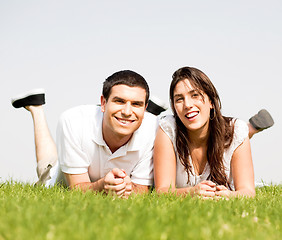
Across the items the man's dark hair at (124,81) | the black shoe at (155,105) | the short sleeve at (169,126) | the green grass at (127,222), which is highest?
the man's dark hair at (124,81)

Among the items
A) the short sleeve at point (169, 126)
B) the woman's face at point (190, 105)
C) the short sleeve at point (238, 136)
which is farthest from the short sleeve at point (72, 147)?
the short sleeve at point (238, 136)

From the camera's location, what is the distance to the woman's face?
532 cm

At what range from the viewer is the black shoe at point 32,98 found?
Result: 27.6ft

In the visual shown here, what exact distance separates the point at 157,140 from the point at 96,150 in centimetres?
96

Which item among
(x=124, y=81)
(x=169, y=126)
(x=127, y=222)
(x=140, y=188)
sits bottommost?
(x=140, y=188)

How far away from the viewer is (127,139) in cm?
582

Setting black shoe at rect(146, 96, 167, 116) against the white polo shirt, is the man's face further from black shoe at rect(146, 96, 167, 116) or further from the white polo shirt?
black shoe at rect(146, 96, 167, 116)

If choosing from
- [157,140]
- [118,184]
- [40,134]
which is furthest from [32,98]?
[118,184]

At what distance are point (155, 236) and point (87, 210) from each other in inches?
40.2

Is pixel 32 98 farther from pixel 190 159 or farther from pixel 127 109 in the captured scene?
pixel 190 159

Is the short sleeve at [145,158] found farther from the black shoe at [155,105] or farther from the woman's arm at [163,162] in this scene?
the black shoe at [155,105]

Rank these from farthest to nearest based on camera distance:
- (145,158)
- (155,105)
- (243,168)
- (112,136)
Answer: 1. (155,105)
2. (145,158)
3. (112,136)
4. (243,168)

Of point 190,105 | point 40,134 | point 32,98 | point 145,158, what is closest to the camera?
point 190,105

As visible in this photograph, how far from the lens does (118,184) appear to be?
479 cm
